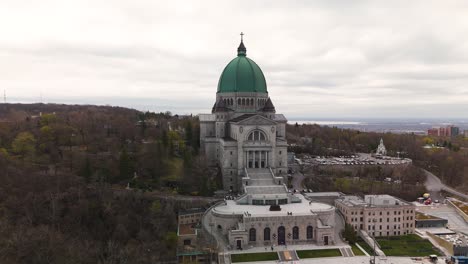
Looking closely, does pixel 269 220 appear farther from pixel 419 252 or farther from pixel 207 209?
pixel 419 252

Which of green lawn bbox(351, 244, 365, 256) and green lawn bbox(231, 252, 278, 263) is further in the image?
green lawn bbox(351, 244, 365, 256)

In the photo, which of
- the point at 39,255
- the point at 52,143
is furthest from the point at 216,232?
the point at 52,143

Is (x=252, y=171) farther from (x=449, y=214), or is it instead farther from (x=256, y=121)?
(x=449, y=214)

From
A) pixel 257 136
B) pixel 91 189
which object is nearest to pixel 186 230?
pixel 91 189

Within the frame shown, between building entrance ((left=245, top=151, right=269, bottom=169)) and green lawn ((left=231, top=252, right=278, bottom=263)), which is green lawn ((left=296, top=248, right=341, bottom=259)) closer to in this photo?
→ green lawn ((left=231, top=252, right=278, bottom=263))

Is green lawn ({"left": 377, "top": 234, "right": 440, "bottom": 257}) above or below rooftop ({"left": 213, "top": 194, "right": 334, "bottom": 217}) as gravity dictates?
below

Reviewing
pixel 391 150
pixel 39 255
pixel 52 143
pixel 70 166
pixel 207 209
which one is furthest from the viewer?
pixel 391 150

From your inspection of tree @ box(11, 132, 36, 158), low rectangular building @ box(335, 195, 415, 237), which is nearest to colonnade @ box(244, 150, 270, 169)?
low rectangular building @ box(335, 195, 415, 237)

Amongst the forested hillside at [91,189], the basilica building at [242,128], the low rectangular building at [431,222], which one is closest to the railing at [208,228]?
the forested hillside at [91,189]
